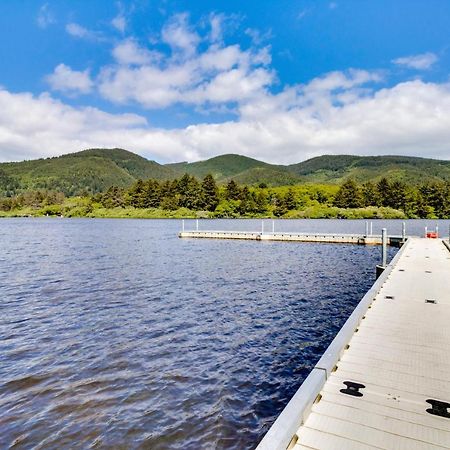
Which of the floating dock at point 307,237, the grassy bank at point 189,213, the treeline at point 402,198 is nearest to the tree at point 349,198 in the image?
the treeline at point 402,198

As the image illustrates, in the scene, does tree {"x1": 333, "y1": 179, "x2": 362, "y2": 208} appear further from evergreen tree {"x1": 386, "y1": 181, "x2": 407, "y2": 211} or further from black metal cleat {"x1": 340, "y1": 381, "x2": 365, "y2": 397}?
black metal cleat {"x1": 340, "y1": 381, "x2": 365, "y2": 397}

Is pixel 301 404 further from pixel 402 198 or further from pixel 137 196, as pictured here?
pixel 137 196

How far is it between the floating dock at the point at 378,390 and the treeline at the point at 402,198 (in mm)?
79542

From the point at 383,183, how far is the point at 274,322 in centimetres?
8423

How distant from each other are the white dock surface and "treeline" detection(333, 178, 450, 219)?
3099 inches

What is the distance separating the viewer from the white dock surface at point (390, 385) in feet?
11.6

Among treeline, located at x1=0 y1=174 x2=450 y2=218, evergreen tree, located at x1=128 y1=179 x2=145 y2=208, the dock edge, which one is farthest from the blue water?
evergreen tree, located at x1=128 y1=179 x2=145 y2=208

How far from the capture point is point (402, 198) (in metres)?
81.3

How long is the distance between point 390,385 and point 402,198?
282 ft

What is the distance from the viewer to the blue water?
544cm

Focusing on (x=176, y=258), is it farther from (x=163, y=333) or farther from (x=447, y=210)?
(x=447, y=210)

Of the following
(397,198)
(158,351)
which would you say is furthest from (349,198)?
(158,351)

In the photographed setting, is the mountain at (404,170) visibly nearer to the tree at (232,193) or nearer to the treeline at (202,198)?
the treeline at (202,198)

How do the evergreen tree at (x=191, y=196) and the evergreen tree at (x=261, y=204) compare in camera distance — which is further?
the evergreen tree at (x=191, y=196)
